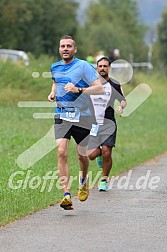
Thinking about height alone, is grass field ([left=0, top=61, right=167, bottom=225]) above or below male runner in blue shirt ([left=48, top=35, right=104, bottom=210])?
below

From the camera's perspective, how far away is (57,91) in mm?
10633

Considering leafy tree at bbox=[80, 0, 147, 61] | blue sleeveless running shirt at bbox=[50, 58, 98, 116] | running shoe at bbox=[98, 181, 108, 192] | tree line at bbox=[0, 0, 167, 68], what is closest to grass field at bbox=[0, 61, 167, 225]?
running shoe at bbox=[98, 181, 108, 192]

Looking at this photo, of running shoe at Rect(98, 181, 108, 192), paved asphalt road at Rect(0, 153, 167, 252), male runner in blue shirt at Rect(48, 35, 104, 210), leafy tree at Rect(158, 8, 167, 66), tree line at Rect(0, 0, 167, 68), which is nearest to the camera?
paved asphalt road at Rect(0, 153, 167, 252)

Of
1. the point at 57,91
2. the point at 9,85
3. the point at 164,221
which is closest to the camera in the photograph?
the point at 164,221

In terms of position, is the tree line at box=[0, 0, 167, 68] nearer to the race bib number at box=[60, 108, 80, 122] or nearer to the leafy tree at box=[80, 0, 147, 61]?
the leafy tree at box=[80, 0, 147, 61]

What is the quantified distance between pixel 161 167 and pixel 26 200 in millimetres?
6096

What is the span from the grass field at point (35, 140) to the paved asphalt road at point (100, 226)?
43 centimetres

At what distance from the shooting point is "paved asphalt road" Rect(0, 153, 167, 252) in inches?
326

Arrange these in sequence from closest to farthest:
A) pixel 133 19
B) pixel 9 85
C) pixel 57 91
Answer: pixel 57 91, pixel 9 85, pixel 133 19

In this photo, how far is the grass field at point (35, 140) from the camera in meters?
11.3

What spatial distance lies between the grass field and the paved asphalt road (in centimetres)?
43

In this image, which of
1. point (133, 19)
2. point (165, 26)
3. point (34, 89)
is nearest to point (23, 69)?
point (34, 89)

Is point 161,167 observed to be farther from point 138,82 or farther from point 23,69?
point 138,82

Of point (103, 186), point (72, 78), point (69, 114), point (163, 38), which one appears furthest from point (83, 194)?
point (163, 38)
